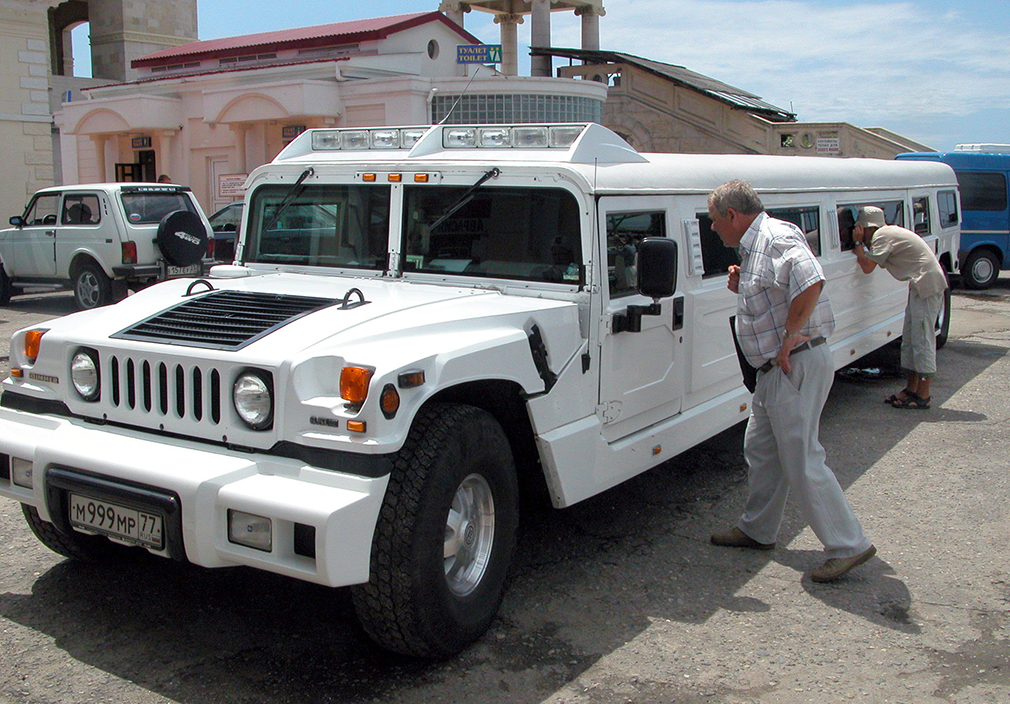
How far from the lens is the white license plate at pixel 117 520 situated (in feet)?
11.1

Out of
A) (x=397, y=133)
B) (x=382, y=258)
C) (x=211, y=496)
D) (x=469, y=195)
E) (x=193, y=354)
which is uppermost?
(x=397, y=133)

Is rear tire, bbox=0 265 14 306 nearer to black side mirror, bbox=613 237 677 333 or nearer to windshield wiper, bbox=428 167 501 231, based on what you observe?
windshield wiper, bbox=428 167 501 231

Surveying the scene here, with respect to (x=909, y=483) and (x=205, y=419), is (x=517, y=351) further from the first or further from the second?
(x=909, y=483)

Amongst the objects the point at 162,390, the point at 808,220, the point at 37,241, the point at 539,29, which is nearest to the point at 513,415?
the point at 162,390

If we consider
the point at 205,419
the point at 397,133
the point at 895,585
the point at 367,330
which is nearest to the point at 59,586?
the point at 205,419

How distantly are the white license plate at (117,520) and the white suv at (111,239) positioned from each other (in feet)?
31.2

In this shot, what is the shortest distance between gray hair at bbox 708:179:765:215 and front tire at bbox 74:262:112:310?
1098 cm

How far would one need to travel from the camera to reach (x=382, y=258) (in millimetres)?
4820

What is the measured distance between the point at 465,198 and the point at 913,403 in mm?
5305

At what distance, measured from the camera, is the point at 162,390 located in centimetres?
365

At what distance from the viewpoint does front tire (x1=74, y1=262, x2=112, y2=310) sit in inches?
524

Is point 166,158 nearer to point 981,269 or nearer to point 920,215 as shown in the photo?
point 981,269

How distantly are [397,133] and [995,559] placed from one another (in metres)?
3.86

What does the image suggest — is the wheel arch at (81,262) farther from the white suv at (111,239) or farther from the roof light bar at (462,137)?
the roof light bar at (462,137)
